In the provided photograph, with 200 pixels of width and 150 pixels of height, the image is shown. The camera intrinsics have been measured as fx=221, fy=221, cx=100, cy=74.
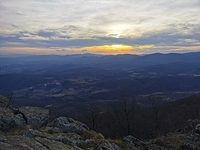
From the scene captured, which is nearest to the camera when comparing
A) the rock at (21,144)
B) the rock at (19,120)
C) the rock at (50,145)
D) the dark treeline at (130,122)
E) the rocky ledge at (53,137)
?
the rock at (21,144)

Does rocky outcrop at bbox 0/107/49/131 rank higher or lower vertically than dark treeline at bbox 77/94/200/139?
higher

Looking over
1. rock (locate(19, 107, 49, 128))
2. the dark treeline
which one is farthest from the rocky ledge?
the dark treeline

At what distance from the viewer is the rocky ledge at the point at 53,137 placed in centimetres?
1862

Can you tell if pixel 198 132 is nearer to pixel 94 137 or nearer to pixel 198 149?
pixel 198 149

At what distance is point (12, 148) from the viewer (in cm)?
1619

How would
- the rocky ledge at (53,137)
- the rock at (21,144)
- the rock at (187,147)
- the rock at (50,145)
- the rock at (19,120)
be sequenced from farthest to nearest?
the rock at (187,147)
the rock at (19,120)
the rock at (50,145)
the rocky ledge at (53,137)
the rock at (21,144)

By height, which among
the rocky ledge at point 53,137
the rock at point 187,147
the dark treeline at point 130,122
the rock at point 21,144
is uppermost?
the rock at point 21,144

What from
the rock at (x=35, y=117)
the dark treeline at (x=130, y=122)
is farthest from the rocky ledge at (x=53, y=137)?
the dark treeline at (x=130, y=122)

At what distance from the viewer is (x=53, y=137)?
22.6 metres

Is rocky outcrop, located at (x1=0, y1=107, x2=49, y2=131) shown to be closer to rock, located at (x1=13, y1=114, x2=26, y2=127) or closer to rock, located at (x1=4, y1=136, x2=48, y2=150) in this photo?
rock, located at (x1=13, y1=114, x2=26, y2=127)

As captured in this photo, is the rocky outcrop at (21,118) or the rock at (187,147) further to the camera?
the rock at (187,147)

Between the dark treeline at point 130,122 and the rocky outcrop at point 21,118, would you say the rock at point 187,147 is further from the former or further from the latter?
the rocky outcrop at point 21,118

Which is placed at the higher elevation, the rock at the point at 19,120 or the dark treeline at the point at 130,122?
the rock at the point at 19,120

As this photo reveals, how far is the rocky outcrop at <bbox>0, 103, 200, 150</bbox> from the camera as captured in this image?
1868 centimetres
